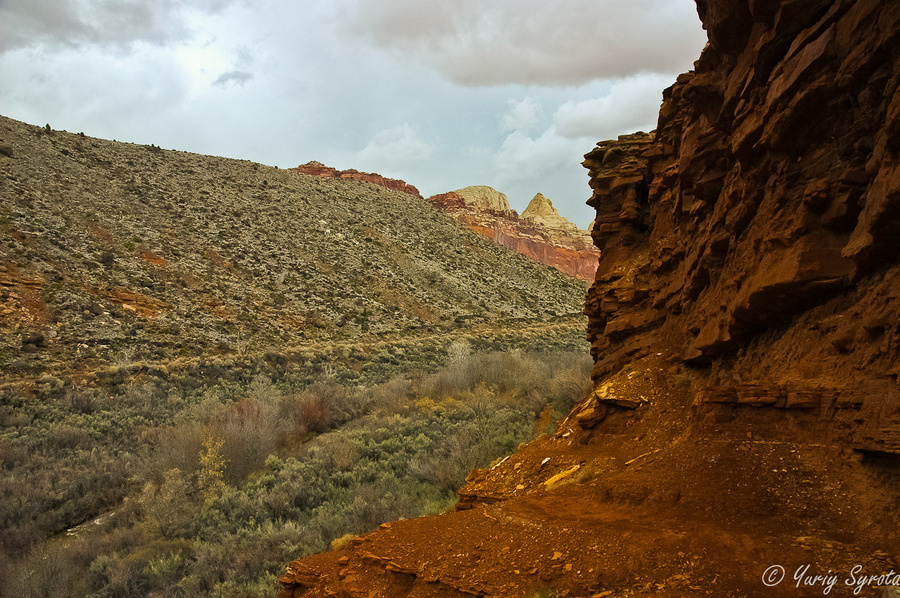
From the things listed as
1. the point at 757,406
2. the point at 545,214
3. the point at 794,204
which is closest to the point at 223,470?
the point at 757,406

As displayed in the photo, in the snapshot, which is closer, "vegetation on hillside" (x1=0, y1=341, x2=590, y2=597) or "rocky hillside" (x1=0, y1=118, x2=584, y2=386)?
"vegetation on hillside" (x1=0, y1=341, x2=590, y2=597)

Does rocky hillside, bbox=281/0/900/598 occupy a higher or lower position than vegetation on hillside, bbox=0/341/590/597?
higher

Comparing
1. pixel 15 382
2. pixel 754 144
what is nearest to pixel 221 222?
pixel 15 382

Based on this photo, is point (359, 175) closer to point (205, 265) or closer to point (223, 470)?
point (205, 265)

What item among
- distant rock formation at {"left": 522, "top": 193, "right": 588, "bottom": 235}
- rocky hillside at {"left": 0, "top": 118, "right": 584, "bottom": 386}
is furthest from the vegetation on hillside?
distant rock formation at {"left": 522, "top": 193, "right": 588, "bottom": 235}

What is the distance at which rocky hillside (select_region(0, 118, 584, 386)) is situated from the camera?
19.9m

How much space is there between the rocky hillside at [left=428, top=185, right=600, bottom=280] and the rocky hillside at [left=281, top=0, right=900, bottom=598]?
2532 inches

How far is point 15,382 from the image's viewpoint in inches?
612

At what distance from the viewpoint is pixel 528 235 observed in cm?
7706

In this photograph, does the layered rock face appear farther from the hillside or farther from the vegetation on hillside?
the hillside

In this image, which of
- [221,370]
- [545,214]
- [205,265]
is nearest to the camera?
[221,370]

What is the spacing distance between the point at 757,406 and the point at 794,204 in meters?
1.68

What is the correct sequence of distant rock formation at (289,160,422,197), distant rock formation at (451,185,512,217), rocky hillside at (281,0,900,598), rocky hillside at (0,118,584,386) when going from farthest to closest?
distant rock formation at (451,185,512,217) < distant rock formation at (289,160,422,197) < rocky hillside at (0,118,584,386) < rocky hillside at (281,0,900,598)

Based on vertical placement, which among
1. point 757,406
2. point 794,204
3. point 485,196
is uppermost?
point 485,196
